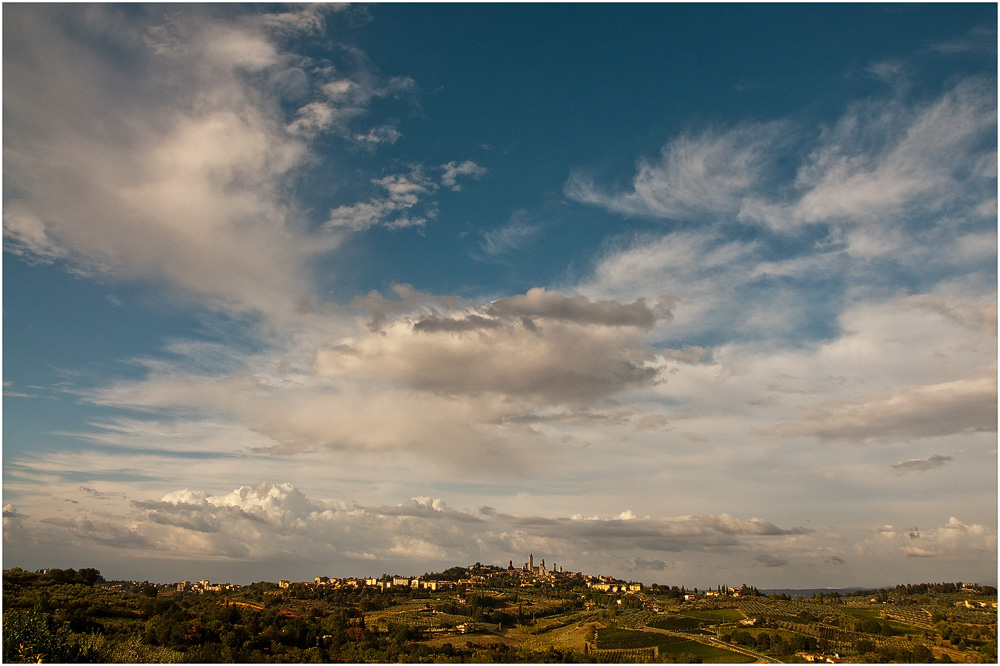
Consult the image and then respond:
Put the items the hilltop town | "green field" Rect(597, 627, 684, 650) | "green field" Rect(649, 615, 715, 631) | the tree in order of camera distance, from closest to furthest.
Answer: the tree < the hilltop town < "green field" Rect(597, 627, 684, 650) < "green field" Rect(649, 615, 715, 631)

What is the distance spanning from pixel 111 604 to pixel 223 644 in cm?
1758

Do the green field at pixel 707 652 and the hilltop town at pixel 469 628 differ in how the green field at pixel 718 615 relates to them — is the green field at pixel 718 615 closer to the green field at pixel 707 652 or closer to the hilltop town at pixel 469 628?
the hilltop town at pixel 469 628

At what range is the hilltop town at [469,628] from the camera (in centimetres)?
6812

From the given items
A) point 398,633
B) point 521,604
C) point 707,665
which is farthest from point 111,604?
point 521,604

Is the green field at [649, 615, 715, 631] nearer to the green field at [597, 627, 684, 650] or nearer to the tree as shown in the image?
the green field at [597, 627, 684, 650]

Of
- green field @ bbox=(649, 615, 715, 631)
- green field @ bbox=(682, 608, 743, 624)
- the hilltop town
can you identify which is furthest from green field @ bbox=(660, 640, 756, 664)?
green field @ bbox=(682, 608, 743, 624)

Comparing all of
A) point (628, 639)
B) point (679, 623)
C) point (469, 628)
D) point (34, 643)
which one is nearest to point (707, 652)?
point (628, 639)

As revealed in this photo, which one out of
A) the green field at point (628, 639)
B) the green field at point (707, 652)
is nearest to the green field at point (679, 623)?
the green field at point (628, 639)

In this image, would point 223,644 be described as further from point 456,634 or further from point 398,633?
point 456,634

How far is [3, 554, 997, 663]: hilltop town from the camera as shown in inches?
2682

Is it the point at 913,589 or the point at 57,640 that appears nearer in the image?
the point at 57,640

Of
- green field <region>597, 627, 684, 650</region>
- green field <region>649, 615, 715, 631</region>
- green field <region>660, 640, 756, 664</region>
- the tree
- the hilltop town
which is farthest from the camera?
green field <region>649, 615, 715, 631</region>

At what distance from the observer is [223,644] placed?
75.2m

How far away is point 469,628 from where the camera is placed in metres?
108
